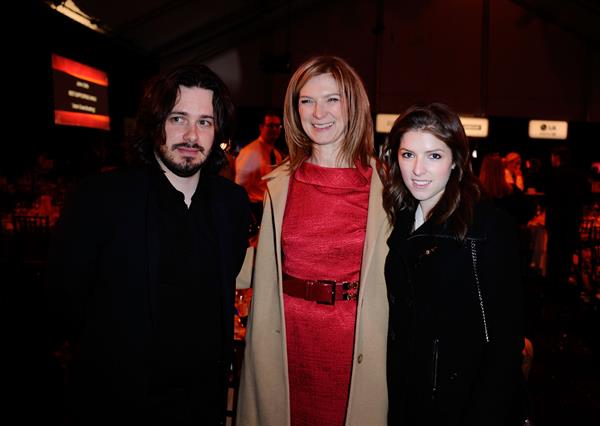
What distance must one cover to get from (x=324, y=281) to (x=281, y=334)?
0.91 ft

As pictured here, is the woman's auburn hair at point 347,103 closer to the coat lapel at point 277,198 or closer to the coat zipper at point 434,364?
the coat lapel at point 277,198

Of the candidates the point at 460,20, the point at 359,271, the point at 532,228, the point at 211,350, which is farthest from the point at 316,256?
the point at 460,20

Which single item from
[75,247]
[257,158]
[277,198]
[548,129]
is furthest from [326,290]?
[548,129]

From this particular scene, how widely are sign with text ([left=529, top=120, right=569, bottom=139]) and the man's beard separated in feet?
37.0

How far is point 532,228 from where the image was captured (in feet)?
22.5

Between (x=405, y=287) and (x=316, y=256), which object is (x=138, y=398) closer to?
(x=316, y=256)

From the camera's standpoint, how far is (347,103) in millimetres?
2004

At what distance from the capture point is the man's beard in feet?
5.76

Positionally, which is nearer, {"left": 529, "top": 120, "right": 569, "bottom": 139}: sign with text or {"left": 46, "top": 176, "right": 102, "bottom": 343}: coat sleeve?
{"left": 46, "top": 176, "right": 102, "bottom": 343}: coat sleeve

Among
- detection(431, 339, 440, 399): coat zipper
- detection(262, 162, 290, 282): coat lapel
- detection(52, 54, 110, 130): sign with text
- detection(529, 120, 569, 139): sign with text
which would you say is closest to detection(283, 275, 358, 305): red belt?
detection(262, 162, 290, 282): coat lapel

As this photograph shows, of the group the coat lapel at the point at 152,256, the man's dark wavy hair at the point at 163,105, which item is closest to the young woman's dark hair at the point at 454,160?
the man's dark wavy hair at the point at 163,105

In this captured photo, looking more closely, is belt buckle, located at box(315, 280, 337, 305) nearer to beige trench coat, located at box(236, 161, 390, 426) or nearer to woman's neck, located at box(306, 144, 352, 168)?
beige trench coat, located at box(236, 161, 390, 426)

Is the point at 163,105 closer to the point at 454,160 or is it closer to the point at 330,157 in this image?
the point at 330,157

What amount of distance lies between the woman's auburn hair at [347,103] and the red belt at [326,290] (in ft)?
1.77
